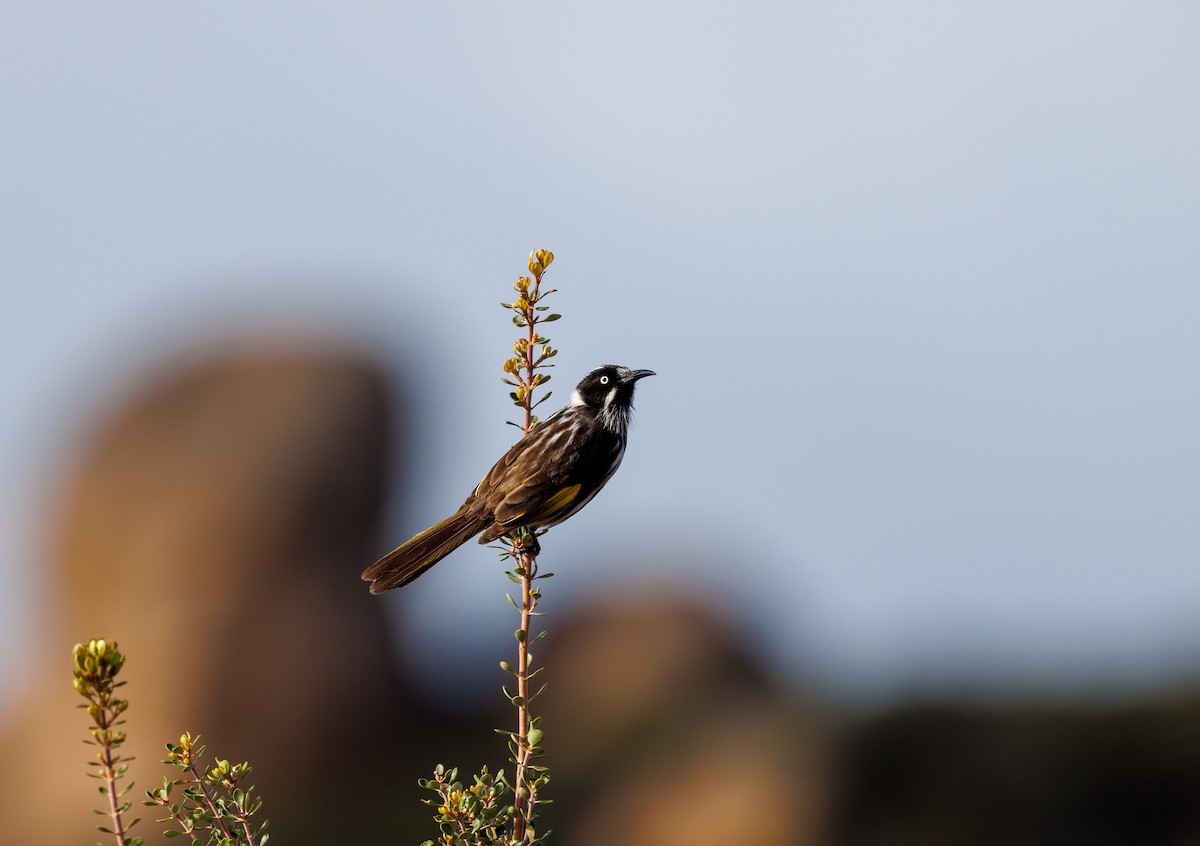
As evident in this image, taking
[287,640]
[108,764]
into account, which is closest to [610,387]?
[108,764]

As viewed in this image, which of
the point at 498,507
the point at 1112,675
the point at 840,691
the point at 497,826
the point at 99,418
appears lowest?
the point at 840,691

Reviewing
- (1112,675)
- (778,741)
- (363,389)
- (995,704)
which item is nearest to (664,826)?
(778,741)

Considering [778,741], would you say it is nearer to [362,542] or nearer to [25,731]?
[362,542]

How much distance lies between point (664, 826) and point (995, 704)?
6.96m

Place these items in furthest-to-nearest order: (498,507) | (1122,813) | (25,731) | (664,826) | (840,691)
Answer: (25,731)
(840,691)
(664,826)
(1122,813)
(498,507)

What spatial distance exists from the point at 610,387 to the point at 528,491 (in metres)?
1.01

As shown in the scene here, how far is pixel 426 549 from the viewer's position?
19.4ft

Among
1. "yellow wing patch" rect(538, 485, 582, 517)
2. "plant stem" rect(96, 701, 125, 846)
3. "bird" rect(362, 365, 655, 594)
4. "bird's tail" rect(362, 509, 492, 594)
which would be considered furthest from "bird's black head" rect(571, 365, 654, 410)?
"plant stem" rect(96, 701, 125, 846)

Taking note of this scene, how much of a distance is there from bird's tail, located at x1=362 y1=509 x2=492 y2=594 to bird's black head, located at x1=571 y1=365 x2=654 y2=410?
0.99 meters

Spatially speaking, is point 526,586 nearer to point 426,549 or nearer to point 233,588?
point 426,549

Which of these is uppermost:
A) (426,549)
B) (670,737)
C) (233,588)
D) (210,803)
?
(426,549)

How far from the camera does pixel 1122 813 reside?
20516 millimetres

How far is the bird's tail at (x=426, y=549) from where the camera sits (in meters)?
5.75

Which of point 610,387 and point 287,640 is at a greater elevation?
point 610,387
